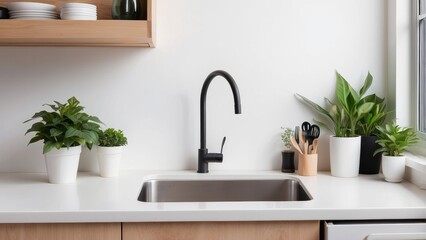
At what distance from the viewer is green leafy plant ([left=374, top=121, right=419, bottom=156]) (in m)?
1.58

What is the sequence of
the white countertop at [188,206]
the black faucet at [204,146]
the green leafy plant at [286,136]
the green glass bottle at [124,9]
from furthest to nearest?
the green leafy plant at [286,136], the black faucet at [204,146], the green glass bottle at [124,9], the white countertop at [188,206]

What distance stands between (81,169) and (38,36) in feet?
2.09

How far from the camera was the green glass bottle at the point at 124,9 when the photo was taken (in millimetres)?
1586

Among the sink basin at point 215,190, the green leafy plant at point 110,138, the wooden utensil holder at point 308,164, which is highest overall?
the green leafy plant at point 110,138

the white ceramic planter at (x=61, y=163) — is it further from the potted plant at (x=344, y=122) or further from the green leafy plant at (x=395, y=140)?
the green leafy plant at (x=395, y=140)

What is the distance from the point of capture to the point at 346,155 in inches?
66.3

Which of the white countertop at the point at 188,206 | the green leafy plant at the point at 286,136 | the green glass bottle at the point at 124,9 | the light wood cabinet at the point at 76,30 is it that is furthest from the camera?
the green leafy plant at the point at 286,136

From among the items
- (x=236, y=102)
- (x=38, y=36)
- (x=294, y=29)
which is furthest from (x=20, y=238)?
(x=294, y=29)

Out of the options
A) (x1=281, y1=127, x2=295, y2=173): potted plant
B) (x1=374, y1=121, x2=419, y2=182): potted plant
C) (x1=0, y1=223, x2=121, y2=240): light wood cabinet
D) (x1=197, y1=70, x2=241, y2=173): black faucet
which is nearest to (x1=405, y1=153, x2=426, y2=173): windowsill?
(x1=374, y1=121, x2=419, y2=182): potted plant

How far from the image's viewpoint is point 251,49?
183 centimetres

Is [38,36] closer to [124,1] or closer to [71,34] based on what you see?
[71,34]

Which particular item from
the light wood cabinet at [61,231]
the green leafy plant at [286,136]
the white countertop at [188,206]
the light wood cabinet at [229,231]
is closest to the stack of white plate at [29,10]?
the white countertop at [188,206]

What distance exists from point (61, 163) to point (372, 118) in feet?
4.32

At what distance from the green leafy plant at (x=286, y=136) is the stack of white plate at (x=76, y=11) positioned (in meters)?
0.97
